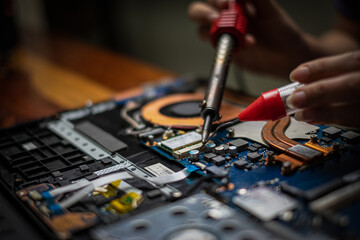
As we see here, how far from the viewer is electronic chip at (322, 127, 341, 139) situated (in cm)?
112

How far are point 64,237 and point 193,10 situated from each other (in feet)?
4.85

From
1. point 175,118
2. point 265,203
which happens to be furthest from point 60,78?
point 265,203

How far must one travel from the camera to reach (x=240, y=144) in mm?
1114

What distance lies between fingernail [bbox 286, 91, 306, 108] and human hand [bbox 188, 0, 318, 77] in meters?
0.82

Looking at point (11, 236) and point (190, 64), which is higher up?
point (190, 64)

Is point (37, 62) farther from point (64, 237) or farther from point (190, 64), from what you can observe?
point (64, 237)

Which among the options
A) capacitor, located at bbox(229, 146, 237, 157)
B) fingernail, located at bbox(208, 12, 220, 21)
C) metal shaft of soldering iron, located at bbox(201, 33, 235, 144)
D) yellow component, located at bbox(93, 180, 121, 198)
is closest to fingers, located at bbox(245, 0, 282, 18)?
fingernail, located at bbox(208, 12, 220, 21)

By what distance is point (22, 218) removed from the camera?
90 centimetres

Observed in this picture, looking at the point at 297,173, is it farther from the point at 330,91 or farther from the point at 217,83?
Result: the point at 217,83

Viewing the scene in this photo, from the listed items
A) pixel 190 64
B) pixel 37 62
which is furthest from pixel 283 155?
pixel 190 64

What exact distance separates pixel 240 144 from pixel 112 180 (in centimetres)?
39

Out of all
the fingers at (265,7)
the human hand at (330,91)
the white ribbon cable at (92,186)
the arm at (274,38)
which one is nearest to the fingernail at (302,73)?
the human hand at (330,91)

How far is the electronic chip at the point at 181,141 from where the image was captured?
114 cm

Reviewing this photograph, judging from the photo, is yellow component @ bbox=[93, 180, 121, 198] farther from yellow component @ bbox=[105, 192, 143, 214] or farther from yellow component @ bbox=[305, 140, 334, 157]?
yellow component @ bbox=[305, 140, 334, 157]
